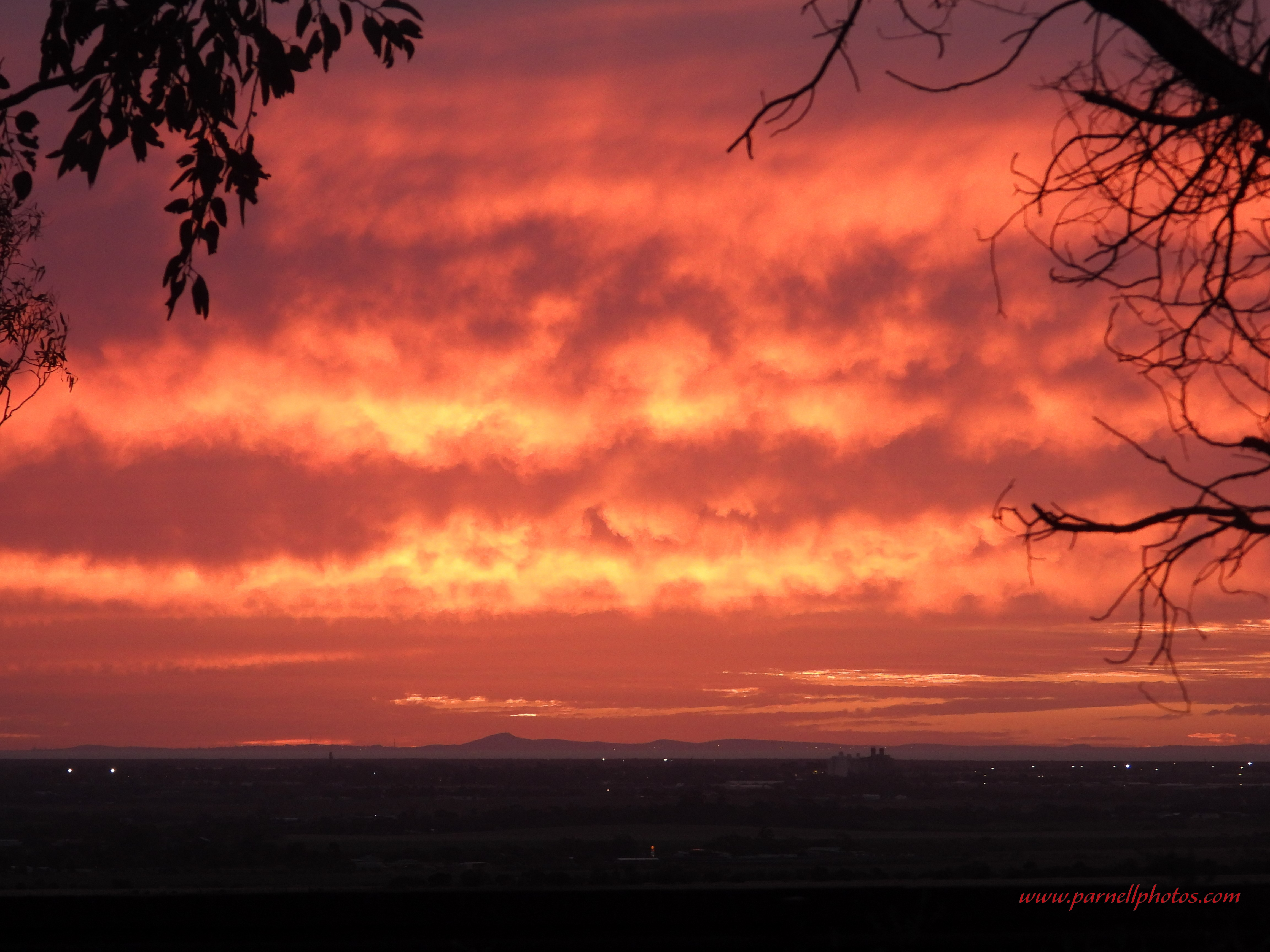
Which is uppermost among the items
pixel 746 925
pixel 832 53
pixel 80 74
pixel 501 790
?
pixel 80 74

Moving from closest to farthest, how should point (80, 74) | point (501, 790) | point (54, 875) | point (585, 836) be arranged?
1. point (80, 74)
2. point (54, 875)
3. point (585, 836)
4. point (501, 790)

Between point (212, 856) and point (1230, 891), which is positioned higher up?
point (1230, 891)

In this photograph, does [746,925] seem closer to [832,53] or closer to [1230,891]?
[1230,891]

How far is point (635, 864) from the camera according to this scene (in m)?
Result: 67.4

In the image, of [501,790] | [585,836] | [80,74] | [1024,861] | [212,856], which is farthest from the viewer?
[501,790]

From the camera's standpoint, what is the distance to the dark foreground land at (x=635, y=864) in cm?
816

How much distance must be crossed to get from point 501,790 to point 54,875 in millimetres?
108951

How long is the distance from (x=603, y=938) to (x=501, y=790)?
166329 millimetres

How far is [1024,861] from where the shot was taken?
67375mm

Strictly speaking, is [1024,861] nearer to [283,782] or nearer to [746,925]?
[746,925]

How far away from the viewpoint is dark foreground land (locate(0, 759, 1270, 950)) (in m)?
8.16

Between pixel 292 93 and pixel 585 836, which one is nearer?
pixel 292 93

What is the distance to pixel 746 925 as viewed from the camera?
8469mm

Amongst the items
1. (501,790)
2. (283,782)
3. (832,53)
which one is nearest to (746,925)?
(832,53)
